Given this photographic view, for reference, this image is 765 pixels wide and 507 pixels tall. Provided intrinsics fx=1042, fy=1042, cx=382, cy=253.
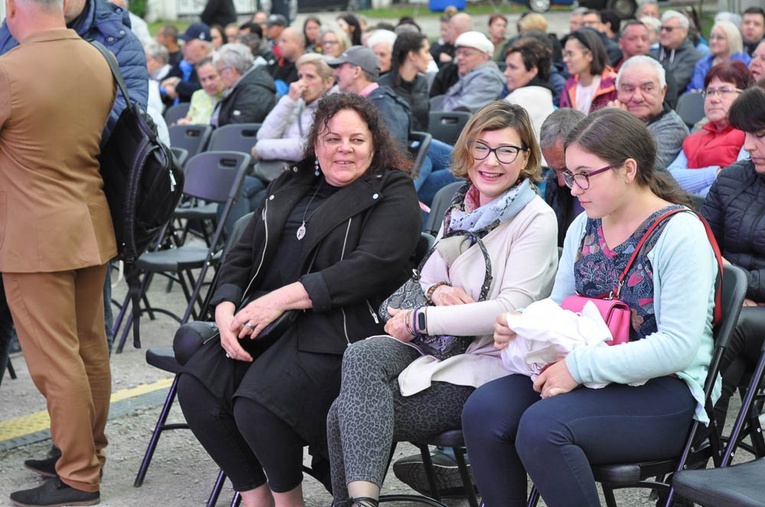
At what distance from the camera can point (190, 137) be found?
26.2ft

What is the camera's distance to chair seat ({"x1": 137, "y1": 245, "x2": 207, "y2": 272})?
588 centimetres

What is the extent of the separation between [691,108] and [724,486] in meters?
5.01

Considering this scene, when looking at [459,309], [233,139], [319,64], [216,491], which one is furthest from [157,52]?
[459,309]

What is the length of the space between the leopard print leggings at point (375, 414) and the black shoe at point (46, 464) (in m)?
1.41

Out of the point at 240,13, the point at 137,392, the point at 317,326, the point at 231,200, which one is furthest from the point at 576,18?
the point at 240,13

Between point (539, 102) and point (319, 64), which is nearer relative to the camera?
point (539, 102)

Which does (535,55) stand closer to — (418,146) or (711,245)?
(418,146)

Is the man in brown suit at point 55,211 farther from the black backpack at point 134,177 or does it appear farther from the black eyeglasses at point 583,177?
the black eyeglasses at point 583,177

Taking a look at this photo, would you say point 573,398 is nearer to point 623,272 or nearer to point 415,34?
point 623,272

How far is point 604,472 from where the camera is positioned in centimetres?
275

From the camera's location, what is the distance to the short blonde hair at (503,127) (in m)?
3.40

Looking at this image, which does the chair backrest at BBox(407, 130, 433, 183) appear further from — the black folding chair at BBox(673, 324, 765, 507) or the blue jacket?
the black folding chair at BBox(673, 324, 765, 507)

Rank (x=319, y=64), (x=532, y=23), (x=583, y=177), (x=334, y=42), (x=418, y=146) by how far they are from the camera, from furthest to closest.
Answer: (x=532, y=23) < (x=334, y=42) < (x=319, y=64) < (x=418, y=146) < (x=583, y=177)

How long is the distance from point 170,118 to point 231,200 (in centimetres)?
469
